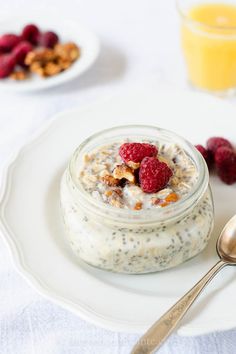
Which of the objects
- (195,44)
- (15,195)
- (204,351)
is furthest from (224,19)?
(204,351)

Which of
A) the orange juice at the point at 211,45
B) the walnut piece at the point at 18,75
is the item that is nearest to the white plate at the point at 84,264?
the orange juice at the point at 211,45

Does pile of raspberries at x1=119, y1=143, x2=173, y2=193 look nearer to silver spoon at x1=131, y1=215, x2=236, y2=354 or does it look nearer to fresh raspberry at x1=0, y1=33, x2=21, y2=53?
silver spoon at x1=131, y1=215, x2=236, y2=354

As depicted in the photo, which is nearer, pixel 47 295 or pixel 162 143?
pixel 47 295

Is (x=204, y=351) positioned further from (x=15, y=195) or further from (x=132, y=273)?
(x=15, y=195)

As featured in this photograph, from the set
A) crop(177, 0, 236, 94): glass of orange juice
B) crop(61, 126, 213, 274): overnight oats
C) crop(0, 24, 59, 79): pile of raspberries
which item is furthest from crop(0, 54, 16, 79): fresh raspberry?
crop(61, 126, 213, 274): overnight oats

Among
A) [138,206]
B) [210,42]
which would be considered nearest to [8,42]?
[210,42]

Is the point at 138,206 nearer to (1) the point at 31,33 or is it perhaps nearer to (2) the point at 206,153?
(2) the point at 206,153

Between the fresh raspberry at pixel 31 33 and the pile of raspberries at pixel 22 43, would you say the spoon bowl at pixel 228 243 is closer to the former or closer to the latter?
the pile of raspberries at pixel 22 43
